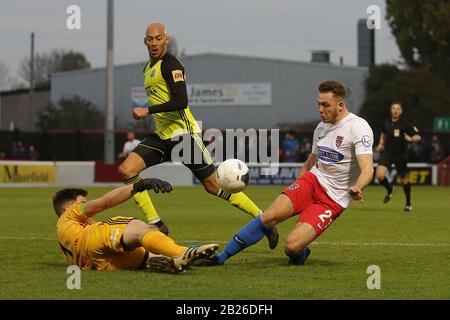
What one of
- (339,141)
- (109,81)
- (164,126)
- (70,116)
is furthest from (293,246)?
(70,116)

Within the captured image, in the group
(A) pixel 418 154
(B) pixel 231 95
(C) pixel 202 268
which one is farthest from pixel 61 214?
(B) pixel 231 95

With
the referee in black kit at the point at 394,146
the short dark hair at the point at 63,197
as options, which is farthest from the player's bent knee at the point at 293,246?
the referee in black kit at the point at 394,146

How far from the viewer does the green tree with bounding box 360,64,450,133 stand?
56281mm

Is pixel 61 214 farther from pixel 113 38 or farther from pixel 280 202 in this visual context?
pixel 113 38

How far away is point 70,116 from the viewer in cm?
6681

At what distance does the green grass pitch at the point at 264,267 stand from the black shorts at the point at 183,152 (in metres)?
1.13

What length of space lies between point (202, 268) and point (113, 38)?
31.0 m

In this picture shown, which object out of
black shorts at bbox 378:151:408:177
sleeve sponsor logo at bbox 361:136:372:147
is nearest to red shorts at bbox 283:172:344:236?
sleeve sponsor logo at bbox 361:136:372:147

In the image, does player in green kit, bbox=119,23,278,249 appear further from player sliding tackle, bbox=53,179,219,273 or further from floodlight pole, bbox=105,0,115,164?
floodlight pole, bbox=105,0,115,164

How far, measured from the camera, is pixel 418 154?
38.2 meters

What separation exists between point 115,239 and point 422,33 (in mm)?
48621

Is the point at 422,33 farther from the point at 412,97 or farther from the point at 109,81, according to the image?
the point at 109,81

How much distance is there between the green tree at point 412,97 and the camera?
5628 centimetres

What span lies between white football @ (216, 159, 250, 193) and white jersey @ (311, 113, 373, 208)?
84 cm
